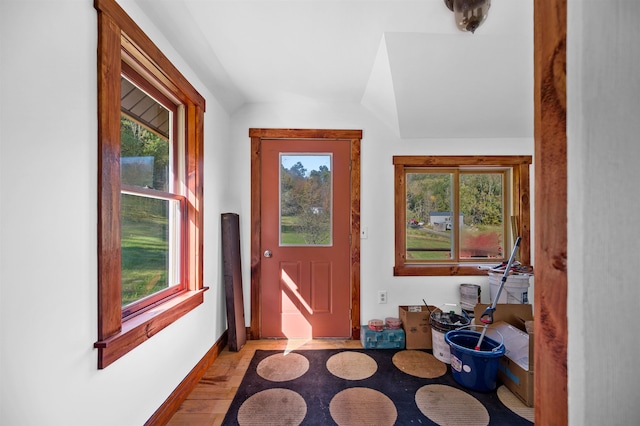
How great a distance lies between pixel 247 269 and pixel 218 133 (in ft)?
4.21

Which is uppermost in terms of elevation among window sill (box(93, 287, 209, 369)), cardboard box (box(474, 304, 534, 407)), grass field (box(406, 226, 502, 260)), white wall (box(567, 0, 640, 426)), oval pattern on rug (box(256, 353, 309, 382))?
white wall (box(567, 0, 640, 426))

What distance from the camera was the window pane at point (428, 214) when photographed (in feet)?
9.41

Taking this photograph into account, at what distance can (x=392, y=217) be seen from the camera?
Result: 108 inches

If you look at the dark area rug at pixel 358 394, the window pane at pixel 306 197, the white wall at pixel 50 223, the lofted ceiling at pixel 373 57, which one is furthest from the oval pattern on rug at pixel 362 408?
the lofted ceiling at pixel 373 57

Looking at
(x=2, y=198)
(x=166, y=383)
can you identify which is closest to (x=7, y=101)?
(x=2, y=198)

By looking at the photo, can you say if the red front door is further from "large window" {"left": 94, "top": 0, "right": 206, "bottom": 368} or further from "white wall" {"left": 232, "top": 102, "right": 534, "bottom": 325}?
"large window" {"left": 94, "top": 0, "right": 206, "bottom": 368}

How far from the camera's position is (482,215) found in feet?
9.55

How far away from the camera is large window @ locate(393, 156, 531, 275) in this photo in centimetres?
278

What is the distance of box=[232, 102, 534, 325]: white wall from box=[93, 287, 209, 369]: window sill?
2.88 feet

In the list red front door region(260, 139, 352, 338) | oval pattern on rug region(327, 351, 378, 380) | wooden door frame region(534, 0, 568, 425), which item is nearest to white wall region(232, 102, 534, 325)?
red front door region(260, 139, 352, 338)

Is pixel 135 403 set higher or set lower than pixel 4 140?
lower

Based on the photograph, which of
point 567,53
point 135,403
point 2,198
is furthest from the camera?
point 135,403

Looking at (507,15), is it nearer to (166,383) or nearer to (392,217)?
(392,217)

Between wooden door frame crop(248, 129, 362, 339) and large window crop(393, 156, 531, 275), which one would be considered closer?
wooden door frame crop(248, 129, 362, 339)
